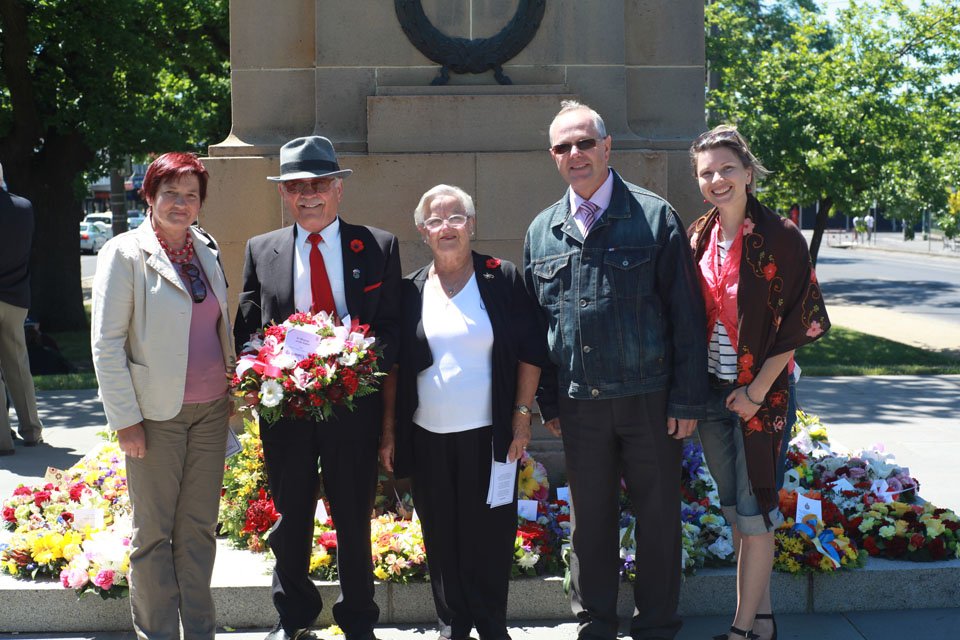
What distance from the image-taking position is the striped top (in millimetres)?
3859

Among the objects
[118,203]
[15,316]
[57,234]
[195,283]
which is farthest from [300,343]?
[118,203]

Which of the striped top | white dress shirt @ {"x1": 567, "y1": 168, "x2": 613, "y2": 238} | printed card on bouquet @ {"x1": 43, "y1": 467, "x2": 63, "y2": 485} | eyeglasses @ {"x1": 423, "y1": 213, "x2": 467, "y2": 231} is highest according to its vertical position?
white dress shirt @ {"x1": 567, "y1": 168, "x2": 613, "y2": 238}

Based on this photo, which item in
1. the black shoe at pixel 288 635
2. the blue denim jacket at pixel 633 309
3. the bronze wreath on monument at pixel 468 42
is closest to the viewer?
the blue denim jacket at pixel 633 309

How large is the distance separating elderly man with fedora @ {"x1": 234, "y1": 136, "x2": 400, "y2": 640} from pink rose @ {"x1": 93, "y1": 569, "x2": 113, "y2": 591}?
2.68 feet

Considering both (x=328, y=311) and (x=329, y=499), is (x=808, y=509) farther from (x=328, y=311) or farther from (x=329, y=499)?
(x=328, y=311)

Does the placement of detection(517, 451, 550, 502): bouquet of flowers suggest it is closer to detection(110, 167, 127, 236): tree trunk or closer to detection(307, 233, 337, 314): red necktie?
detection(307, 233, 337, 314): red necktie

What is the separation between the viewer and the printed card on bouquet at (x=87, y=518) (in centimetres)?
495

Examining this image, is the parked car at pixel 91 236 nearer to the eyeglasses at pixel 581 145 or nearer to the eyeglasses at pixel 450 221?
the eyeglasses at pixel 450 221

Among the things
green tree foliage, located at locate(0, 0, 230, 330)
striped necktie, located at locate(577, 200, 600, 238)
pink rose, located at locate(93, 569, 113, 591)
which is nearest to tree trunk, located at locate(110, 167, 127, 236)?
green tree foliage, located at locate(0, 0, 230, 330)

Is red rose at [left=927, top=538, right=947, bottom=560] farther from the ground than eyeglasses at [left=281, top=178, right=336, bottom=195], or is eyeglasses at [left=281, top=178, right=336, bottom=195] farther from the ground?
eyeglasses at [left=281, top=178, right=336, bottom=195]

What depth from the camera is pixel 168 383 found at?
12.3 feet

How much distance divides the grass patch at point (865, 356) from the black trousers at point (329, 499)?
7933 mm

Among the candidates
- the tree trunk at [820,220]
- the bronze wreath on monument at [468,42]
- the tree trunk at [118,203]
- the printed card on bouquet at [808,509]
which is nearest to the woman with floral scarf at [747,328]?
the printed card on bouquet at [808,509]

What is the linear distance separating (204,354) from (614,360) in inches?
63.4
